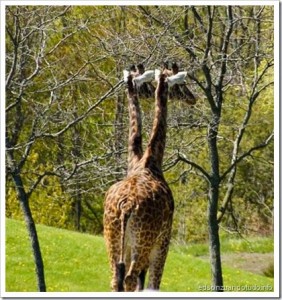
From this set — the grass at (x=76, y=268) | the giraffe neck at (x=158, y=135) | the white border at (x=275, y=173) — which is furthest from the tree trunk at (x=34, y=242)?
the giraffe neck at (x=158, y=135)

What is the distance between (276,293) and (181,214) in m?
9.39

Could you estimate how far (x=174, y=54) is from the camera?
877cm

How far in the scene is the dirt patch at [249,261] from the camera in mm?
14278

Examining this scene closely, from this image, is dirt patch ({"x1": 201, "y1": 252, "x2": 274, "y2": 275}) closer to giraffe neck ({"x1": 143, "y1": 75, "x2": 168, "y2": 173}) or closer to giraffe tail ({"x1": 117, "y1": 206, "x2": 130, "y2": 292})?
giraffe neck ({"x1": 143, "y1": 75, "x2": 168, "y2": 173})

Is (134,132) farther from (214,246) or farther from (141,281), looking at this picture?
(214,246)

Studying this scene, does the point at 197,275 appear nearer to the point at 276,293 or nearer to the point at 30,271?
the point at 30,271

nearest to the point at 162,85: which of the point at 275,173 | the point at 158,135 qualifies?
the point at 158,135

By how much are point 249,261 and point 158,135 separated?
8862 millimetres

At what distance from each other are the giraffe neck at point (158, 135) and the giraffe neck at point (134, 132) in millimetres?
125

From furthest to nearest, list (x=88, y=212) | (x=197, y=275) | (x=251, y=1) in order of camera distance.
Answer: (x=88, y=212) → (x=197, y=275) → (x=251, y=1)

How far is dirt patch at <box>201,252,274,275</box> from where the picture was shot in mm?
14278

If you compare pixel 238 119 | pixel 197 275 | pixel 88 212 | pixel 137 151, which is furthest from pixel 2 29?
pixel 88 212

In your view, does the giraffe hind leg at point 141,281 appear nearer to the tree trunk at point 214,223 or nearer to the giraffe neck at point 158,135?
the giraffe neck at point 158,135

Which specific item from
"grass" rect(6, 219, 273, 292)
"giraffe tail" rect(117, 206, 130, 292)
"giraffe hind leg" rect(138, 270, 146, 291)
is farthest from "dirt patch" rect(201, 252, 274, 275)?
"giraffe tail" rect(117, 206, 130, 292)
